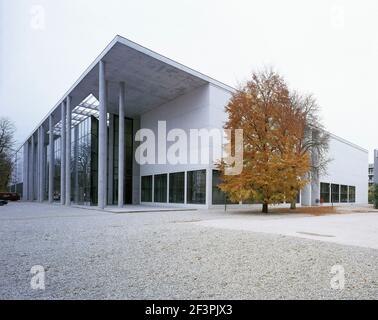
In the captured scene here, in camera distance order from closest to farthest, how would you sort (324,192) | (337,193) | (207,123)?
(207,123) → (324,192) → (337,193)

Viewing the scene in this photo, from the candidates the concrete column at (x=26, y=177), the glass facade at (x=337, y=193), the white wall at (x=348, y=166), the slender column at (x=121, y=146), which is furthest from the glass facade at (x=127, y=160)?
the concrete column at (x=26, y=177)

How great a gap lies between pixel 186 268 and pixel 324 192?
44811mm

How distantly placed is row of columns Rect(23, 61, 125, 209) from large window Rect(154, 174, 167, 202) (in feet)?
18.3

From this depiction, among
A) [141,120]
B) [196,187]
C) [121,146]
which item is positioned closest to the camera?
[121,146]

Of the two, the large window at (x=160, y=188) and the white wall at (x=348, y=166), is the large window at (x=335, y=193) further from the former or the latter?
Answer: the large window at (x=160, y=188)

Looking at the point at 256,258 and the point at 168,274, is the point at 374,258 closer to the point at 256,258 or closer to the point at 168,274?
the point at 256,258

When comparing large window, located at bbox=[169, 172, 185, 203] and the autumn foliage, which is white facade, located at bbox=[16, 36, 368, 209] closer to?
large window, located at bbox=[169, 172, 185, 203]

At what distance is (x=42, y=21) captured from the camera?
7793 mm

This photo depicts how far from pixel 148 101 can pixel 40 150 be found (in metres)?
26.7

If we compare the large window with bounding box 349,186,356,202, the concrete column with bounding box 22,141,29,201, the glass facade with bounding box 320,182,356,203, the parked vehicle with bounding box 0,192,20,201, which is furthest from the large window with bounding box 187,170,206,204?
the concrete column with bounding box 22,141,29,201

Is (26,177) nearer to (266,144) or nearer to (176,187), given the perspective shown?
(176,187)

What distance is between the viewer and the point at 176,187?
106 ft

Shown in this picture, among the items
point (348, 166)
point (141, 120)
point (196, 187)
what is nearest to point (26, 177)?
point (141, 120)
